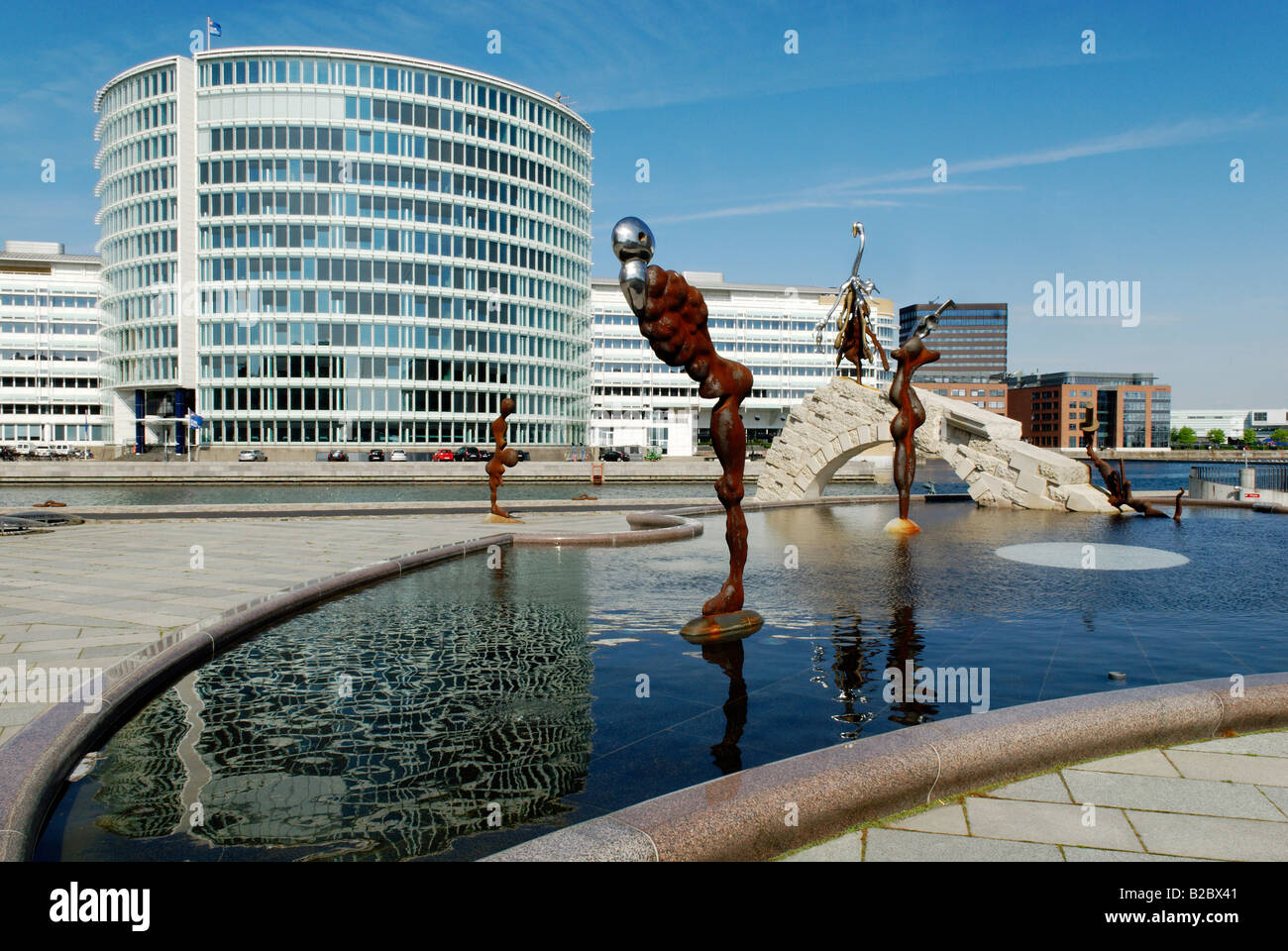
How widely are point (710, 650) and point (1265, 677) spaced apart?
14.0ft

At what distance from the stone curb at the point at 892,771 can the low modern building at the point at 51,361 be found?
311ft

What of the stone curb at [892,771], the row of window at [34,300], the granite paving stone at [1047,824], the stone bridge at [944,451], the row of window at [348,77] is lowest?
the granite paving stone at [1047,824]

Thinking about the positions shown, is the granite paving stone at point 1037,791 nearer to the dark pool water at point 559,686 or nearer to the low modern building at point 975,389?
the dark pool water at point 559,686

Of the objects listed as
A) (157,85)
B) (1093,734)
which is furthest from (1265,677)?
(157,85)

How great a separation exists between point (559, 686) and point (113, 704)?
3.15 metres

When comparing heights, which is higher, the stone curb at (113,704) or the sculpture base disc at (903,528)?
the stone curb at (113,704)

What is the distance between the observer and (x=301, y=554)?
14156mm

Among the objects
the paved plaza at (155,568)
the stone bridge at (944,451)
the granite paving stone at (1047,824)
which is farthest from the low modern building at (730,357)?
the granite paving stone at (1047,824)

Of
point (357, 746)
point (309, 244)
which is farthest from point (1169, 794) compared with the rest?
point (309, 244)

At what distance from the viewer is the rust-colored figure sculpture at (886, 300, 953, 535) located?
17984 millimetres

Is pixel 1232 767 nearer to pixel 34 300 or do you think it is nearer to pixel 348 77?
pixel 348 77

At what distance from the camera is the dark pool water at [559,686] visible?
4500 millimetres

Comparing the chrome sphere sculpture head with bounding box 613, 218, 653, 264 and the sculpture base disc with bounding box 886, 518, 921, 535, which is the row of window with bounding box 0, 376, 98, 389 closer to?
the sculpture base disc with bounding box 886, 518, 921, 535

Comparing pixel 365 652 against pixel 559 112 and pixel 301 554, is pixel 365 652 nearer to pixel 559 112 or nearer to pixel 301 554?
pixel 301 554
